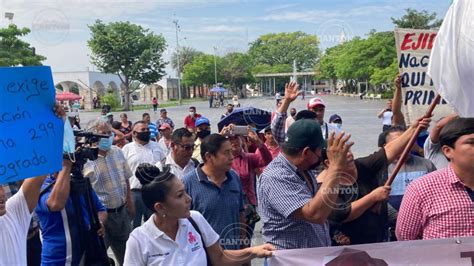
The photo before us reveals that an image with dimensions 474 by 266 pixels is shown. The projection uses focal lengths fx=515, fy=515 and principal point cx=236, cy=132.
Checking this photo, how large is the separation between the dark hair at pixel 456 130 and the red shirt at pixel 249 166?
2.41 metres

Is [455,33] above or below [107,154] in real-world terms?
above

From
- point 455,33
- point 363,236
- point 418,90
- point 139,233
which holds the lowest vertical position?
point 363,236

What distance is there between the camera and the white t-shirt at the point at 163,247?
2.55 m

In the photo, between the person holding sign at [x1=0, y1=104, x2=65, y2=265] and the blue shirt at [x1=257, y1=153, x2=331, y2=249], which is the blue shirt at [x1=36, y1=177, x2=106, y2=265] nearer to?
the person holding sign at [x1=0, y1=104, x2=65, y2=265]

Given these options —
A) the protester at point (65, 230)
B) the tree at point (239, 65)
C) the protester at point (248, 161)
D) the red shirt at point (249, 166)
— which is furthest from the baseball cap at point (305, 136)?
the tree at point (239, 65)

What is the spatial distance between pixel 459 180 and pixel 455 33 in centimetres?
78

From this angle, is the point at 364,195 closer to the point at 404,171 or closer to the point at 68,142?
the point at 404,171

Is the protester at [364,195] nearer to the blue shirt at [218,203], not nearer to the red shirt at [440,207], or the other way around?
the red shirt at [440,207]

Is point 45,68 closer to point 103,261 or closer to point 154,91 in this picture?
point 103,261

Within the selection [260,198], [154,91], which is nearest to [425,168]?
[260,198]

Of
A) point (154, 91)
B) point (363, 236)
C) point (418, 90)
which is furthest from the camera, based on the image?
point (154, 91)

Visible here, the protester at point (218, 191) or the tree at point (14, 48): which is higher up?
the tree at point (14, 48)

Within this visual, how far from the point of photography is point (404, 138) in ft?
11.4

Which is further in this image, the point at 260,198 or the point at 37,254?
the point at 37,254
